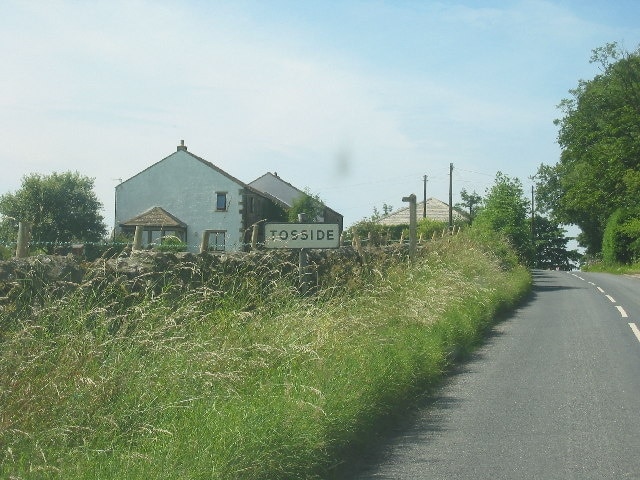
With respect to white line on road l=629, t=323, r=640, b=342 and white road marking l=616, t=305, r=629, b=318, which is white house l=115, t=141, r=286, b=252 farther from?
white line on road l=629, t=323, r=640, b=342

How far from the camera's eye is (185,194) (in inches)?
2398

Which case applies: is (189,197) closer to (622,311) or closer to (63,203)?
(63,203)

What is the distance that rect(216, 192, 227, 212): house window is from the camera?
60266mm

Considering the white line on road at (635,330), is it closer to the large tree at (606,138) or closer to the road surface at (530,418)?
the road surface at (530,418)

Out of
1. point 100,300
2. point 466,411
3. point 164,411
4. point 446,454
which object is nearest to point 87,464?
point 164,411

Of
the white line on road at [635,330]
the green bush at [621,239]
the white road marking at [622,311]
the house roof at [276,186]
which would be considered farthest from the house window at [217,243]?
the green bush at [621,239]

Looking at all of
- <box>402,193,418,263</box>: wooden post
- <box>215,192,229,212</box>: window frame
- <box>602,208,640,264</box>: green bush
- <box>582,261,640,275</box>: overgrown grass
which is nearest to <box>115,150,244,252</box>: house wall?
<box>215,192,229,212</box>: window frame

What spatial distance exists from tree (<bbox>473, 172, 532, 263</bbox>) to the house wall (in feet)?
94.0

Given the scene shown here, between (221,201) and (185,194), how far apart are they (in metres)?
2.67

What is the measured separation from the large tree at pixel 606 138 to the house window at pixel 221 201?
77.3 ft

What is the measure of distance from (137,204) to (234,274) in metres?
51.3

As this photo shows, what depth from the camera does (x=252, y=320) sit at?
9.26m

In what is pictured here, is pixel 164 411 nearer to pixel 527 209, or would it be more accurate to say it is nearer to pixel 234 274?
pixel 234 274

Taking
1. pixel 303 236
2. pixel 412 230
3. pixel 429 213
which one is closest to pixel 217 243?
pixel 412 230
